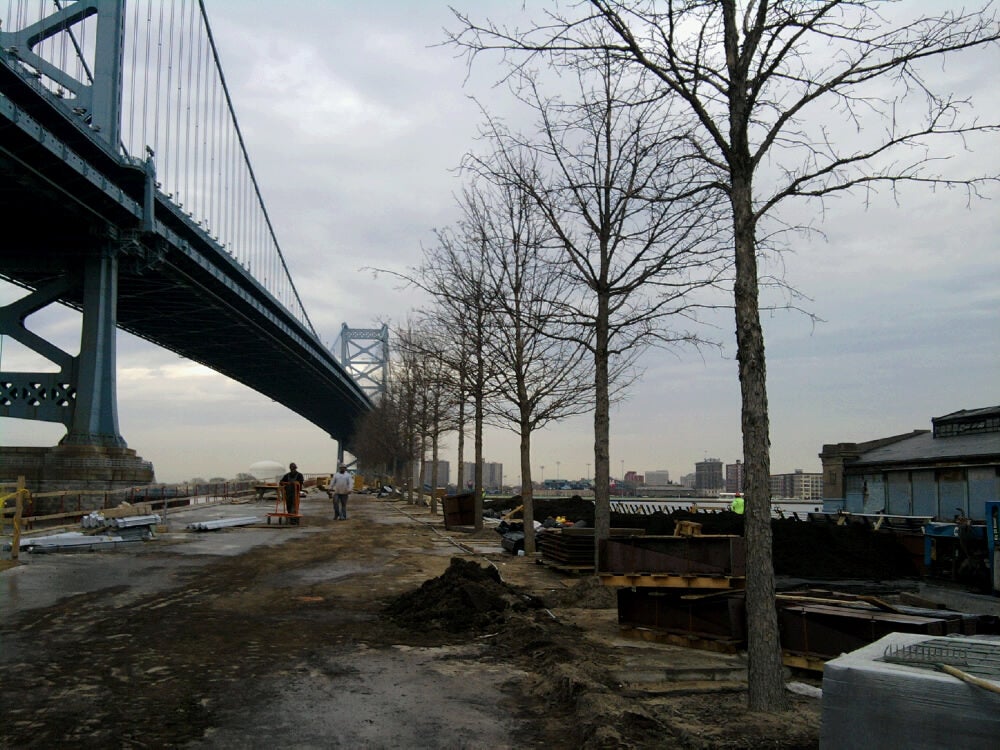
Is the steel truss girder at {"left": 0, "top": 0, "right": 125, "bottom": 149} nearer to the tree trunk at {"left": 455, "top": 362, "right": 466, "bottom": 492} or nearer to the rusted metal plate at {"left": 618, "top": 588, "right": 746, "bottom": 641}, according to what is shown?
the tree trunk at {"left": 455, "top": 362, "right": 466, "bottom": 492}

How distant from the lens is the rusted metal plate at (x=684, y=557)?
871 centimetres

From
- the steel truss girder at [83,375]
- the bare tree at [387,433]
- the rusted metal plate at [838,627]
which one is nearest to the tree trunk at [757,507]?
the rusted metal plate at [838,627]

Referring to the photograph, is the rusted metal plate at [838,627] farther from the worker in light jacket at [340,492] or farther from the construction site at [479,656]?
the worker in light jacket at [340,492]

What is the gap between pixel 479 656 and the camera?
7.62 m

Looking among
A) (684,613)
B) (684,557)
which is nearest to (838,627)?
(684,613)

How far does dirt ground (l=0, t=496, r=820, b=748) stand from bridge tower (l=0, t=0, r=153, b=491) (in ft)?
64.1

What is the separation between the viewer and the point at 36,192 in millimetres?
28016

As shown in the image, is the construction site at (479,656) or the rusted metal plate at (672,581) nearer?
the construction site at (479,656)

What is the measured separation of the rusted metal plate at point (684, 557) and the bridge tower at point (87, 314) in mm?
24898

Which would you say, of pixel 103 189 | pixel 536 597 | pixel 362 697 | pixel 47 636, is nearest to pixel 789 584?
pixel 536 597

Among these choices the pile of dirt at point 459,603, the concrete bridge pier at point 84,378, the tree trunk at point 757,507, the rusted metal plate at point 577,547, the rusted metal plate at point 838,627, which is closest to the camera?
the tree trunk at point 757,507

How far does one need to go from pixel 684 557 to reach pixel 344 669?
392 centimetres

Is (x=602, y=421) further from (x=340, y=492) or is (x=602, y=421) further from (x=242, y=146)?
(x=242, y=146)

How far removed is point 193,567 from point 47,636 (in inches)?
248
